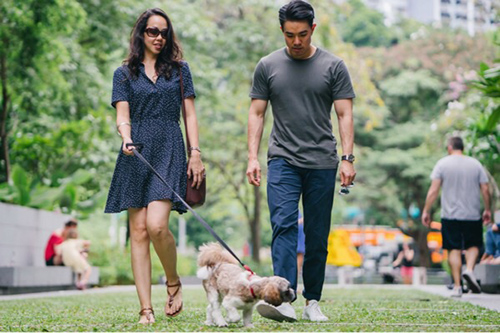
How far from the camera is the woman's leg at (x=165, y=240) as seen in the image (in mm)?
6344

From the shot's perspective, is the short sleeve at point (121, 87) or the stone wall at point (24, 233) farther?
the stone wall at point (24, 233)

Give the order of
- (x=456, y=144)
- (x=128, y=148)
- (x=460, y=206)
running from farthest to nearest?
(x=456, y=144) < (x=460, y=206) < (x=128, y=148)

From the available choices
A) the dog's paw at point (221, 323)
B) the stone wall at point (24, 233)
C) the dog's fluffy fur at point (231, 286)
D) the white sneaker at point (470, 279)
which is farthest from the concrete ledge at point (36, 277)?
the dog's paw at point (221, 323)

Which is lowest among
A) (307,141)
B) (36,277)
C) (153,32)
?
(36,277)

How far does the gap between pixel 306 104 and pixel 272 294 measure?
1.76 m

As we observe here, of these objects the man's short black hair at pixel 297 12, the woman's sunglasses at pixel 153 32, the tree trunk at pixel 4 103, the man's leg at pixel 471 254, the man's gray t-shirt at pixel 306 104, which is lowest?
the man's leg at pixel 471 254

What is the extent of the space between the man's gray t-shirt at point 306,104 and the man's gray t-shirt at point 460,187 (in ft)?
17.8

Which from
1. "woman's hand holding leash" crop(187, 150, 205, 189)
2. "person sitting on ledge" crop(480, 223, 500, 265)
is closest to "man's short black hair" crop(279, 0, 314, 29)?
"woman's hand holding leash" crop(187, 150, 205, 189)

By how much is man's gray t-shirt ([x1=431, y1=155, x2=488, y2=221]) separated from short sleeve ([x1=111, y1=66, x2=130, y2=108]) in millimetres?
6238

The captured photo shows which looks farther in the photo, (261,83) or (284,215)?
(261,83)

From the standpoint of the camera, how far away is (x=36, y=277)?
14.9 metres

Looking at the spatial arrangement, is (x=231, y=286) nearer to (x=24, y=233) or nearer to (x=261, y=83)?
(x=261, y=83)

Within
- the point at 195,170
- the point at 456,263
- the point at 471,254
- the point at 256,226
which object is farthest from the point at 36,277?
the point at 256,226

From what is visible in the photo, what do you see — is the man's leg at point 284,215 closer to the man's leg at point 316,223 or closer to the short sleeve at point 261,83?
the man's leg at point 316,223
